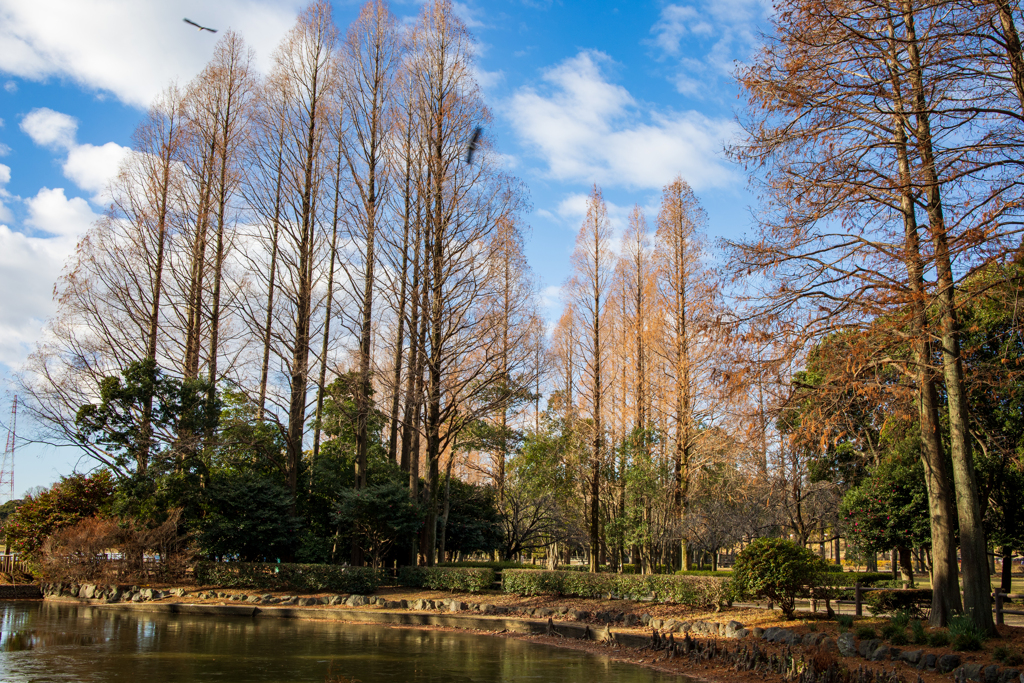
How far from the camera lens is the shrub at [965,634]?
311 inches

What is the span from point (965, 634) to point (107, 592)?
16.5 meters

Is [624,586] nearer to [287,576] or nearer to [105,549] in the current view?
[287,576]

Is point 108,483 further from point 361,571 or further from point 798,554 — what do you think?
point 798,554

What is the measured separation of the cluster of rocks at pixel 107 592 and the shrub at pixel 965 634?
1500 cm

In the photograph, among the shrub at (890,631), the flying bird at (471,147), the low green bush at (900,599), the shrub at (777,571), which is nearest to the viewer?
the shrub at (890,631)

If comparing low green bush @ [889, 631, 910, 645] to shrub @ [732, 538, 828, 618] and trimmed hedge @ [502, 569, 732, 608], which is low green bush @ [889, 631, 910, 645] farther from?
trimmed hedge @ [502, 569, 732, 608]

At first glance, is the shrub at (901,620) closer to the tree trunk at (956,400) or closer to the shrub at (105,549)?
the tree trunk at (956,400)

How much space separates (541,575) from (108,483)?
40.2 ft

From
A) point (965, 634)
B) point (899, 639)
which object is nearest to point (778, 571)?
point (899, 639)

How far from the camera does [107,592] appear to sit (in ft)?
50.0

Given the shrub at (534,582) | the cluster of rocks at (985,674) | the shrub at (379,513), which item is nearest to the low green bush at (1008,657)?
the cluster of rocks at (985,674)

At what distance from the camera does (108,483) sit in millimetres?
18312

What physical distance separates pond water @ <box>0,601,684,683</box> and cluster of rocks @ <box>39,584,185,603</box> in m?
2.20

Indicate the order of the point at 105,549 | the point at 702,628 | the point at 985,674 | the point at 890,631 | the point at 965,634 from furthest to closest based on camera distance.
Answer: the point at 105,549 < the point at 702,628 < the point at 890,631 < the point at 965,634 < the point at 985,674
